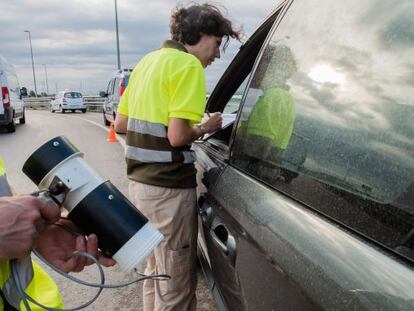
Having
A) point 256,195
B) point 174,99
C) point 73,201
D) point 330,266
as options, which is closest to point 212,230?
point 256,195

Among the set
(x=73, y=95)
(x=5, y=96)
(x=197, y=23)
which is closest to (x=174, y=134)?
(x=197, y=23)

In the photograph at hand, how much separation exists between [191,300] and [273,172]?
1.17 meters

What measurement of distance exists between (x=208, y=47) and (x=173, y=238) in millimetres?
1018

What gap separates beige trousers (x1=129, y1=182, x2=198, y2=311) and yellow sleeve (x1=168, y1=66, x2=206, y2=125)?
39 centimetres

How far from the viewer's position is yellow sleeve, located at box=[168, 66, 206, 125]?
7.07 ft

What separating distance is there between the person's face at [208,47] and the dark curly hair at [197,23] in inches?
0.9

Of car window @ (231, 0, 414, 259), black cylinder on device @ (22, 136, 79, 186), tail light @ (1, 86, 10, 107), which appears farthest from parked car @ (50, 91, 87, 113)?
black cylinder on device @ (22, 136, 79, 186)

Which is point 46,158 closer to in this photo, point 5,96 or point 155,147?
point 155,147

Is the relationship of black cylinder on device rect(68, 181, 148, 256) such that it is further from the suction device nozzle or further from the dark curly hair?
the dark curly hair

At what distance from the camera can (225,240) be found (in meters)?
1.80

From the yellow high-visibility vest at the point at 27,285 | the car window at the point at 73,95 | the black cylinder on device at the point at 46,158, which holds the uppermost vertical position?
the black cylinder on device at the point at 46,158

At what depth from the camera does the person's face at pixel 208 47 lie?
246 cm

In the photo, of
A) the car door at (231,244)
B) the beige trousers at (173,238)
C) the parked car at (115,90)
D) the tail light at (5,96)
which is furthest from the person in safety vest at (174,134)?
the tail light at (5,96)

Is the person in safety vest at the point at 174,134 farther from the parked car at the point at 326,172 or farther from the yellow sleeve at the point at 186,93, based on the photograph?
the parked car at the point at 326,172
